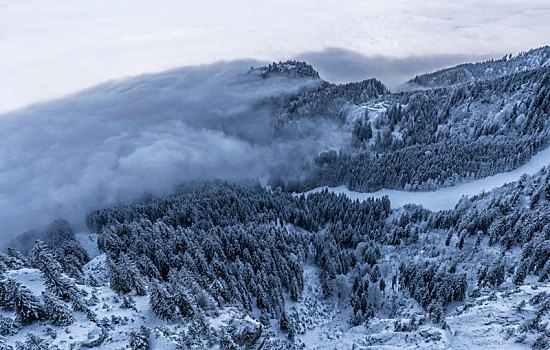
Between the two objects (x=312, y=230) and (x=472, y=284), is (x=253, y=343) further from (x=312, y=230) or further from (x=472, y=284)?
(x=312, y=230)

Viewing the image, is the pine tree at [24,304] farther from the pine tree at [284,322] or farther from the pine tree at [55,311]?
the pine tree at [284,322]

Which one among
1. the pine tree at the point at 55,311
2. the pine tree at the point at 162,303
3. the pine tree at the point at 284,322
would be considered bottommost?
the pine tree at the point at 284,322

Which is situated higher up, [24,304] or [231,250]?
[24,304]

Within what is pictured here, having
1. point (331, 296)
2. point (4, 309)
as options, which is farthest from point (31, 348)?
point (331, 296)

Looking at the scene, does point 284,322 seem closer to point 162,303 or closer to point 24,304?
point 162,303

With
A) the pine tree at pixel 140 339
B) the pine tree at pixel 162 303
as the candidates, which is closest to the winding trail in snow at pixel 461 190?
the pine tree at pixel 162 303

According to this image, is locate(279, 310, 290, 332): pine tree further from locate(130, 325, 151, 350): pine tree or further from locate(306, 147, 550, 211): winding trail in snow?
locate(306, 147, 550, 211): winding trail in snow

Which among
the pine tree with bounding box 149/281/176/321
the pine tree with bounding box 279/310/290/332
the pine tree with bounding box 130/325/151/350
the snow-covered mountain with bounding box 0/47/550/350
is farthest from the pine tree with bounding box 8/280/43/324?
the pine tree with bounding box 279/310/290/332

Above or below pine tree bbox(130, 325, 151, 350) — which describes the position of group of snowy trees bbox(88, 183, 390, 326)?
below

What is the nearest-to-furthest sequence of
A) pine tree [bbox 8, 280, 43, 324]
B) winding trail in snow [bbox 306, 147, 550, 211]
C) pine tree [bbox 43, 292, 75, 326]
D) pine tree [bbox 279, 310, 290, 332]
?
pine tree [bbox 8, 280, 43, 324]
pine tree [bbox 43, 292, 75, 326]
pine tree [bbox 279, 310, 290, 332]
winding trail in snow [bbox 306, 147, 550, 211]

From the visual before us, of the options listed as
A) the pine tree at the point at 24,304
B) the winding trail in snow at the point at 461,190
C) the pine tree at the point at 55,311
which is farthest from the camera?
the winding trail in snow at the point at 461,190

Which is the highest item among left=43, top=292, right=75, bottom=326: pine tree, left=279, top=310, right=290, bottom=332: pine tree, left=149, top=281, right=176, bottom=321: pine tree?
left=43, top=292, right=75, bottom=326: pine tree

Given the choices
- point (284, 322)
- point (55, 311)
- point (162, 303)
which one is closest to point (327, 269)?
point (284, 322)

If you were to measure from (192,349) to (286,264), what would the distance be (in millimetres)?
56241
